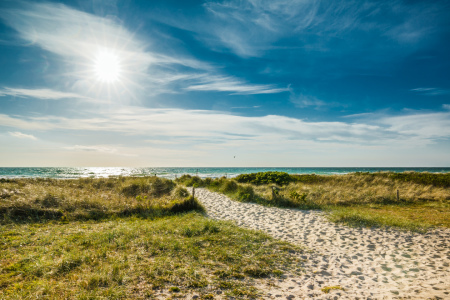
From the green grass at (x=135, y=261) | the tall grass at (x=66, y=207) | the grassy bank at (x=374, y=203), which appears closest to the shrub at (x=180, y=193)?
the tall grass at (x=66, y=207)

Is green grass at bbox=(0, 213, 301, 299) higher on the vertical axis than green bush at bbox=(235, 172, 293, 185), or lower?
lower

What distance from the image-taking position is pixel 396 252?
7949 mm

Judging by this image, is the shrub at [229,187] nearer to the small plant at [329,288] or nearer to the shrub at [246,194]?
the shrub at [246,194]

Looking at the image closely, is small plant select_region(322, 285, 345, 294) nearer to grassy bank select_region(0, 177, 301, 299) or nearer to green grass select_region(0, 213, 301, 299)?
grassy bank select_region(0, 177, 301, 299)

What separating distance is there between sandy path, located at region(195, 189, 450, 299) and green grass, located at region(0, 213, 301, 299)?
79 cm

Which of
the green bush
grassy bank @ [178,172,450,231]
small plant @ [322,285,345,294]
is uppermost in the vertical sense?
the green bush

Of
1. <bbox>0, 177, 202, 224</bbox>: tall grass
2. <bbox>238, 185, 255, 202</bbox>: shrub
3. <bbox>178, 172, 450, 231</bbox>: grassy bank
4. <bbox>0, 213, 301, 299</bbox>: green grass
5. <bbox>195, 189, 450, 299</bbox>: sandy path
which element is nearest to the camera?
<bbox>0, 213, 301, 299</bbox>: green grass

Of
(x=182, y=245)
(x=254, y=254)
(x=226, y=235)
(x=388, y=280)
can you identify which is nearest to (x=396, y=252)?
(x=388, y=280)

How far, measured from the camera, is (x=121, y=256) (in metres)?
6.53

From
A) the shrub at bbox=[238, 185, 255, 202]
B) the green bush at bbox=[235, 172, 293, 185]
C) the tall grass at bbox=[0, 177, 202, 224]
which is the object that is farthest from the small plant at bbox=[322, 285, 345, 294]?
the green bush at bbox=[235, 172, 293, 185]

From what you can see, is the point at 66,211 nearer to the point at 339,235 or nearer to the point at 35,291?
the point at 35,291

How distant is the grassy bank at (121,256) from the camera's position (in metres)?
5.07

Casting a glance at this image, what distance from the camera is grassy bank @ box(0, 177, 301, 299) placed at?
507 centimetres

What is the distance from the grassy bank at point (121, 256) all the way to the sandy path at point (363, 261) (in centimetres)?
75
